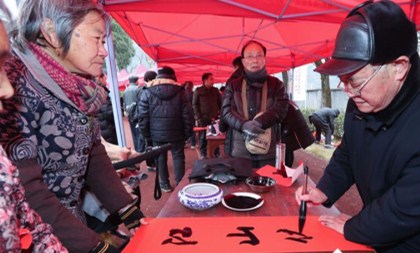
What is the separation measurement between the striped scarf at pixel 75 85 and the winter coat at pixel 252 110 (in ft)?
4.59

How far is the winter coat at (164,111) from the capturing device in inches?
149

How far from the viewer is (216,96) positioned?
6.33 meters

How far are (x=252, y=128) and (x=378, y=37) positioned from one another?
1.31 meters

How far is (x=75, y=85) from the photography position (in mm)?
900

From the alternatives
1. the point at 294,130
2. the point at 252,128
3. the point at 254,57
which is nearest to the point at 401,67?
the point at 252,128

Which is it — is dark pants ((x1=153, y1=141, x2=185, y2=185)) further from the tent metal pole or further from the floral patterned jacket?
the floral patterned jacket

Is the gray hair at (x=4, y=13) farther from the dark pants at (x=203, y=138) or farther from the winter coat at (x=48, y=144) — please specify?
the dark pants at (x=203, y=138)

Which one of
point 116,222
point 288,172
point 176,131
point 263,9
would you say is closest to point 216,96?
point 176,131

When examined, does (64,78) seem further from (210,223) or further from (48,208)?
(210,223)

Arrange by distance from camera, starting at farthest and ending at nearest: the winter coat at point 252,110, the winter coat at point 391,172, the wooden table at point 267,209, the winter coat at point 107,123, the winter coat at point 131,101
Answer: the winter coat at point 131,101
the winter coat at point 107,123
the winter coat at point 252,110
the wooden table at point 267,209
the winter coat at point 391,172

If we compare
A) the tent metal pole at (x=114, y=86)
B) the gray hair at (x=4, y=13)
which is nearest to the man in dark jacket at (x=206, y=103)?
the tent metal pole at (x=114, y=86)

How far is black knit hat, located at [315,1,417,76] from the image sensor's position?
2.81ft

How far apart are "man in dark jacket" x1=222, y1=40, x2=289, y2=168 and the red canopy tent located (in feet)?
3.64

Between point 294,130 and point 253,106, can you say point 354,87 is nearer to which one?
point 253,106
